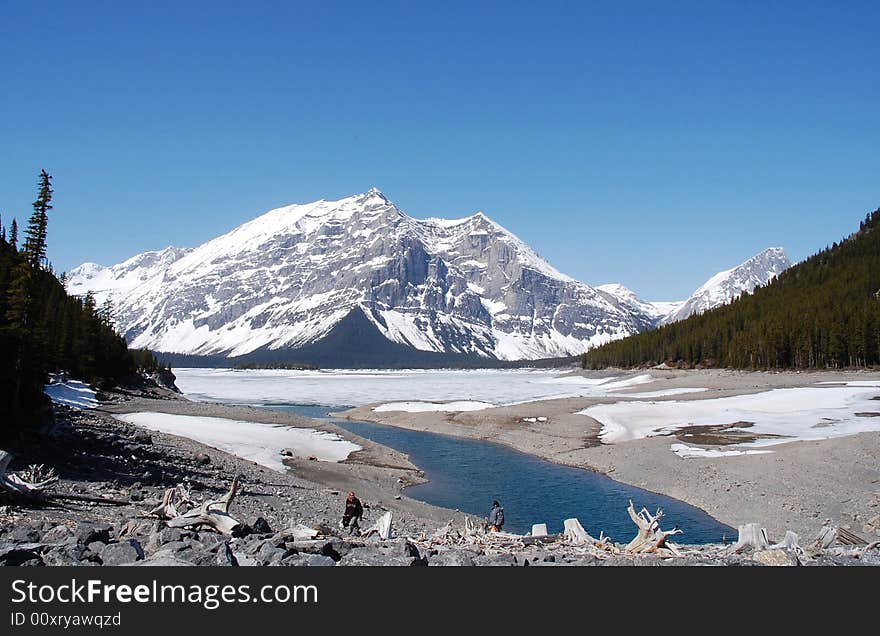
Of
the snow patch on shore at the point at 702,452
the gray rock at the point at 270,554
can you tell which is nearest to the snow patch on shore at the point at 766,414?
the snow patch on shore at the point at 702,452

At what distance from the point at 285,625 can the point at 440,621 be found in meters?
1.98

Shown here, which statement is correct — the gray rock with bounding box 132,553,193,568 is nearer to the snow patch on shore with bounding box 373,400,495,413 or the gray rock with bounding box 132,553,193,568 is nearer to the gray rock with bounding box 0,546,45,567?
the gray rock with bounding box 0,546,45,567

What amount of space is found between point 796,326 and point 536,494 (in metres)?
92.7

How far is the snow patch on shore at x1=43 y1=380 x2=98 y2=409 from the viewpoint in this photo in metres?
54.4

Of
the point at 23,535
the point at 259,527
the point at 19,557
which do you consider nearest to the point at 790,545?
the point at 259,527

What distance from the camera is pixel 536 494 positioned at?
32594 mm

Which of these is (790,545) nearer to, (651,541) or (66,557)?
(651,541)

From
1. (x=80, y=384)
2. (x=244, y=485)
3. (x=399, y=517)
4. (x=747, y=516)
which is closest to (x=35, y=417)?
(x=244, y=485)

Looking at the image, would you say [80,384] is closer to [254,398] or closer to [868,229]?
[254,398]

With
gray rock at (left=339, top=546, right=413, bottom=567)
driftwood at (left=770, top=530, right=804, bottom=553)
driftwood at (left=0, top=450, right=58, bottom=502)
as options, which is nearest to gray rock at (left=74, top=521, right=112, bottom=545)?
gray rock at (left=339, top=546, right=413, bottom=567)

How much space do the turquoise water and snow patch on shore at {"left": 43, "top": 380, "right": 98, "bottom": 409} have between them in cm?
3104

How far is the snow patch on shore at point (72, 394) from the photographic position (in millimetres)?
54406

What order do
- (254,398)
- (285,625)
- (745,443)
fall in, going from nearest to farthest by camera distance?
(285,625) → (745,443) → (254,398)

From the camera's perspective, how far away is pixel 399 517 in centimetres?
2486
